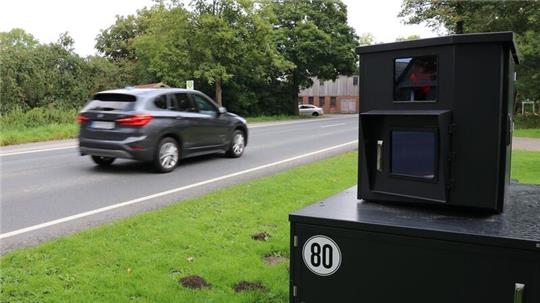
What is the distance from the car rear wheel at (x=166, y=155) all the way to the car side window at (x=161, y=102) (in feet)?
2.20

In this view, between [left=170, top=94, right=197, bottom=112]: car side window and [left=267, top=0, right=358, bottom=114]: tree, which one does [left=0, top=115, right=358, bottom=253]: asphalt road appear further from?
[left=267, top=0, right=358, bottom=114]: tree

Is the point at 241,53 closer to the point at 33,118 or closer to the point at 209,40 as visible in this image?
the point at 209,40

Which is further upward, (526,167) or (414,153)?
(414,153)

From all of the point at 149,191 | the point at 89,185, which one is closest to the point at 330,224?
the point at 149,191

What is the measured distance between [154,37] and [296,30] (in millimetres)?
12502

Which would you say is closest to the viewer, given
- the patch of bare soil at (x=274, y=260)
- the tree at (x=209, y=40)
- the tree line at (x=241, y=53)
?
the patch of bare soil at (x=274, y=260)

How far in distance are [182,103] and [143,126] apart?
1292mm

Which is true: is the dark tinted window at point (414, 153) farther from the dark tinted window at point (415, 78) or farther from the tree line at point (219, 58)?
the tree line at point (219, 58)

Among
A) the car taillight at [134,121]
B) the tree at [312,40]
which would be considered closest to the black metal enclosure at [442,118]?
the car taillight at [134,121]

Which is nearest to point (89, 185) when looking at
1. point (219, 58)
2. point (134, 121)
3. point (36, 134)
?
point (134, 121)

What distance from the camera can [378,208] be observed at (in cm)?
269

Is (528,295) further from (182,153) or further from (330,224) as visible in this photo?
(182,153)

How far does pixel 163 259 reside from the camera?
4305 mm

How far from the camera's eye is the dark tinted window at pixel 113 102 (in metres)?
9.70
